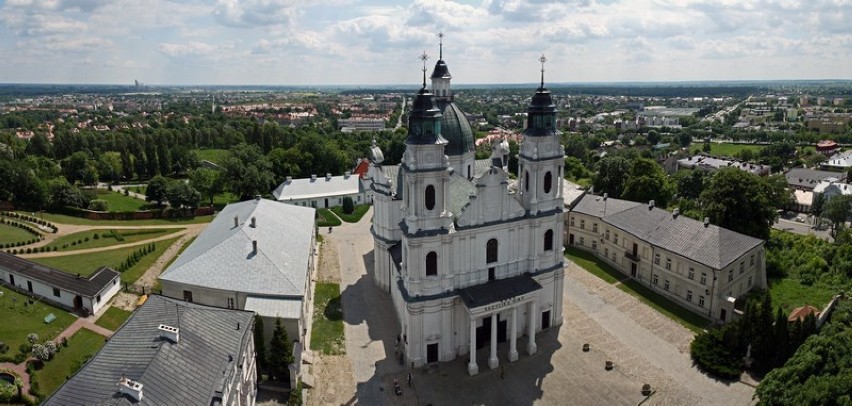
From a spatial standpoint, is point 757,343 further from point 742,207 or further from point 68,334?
point 68,334

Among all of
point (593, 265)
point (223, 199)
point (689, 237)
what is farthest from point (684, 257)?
point (223, 199)

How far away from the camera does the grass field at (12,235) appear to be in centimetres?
5414

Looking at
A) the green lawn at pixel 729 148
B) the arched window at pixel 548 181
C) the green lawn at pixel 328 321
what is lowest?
the green lawn at pixel 328 321

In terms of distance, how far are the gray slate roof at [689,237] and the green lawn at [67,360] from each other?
138 ft

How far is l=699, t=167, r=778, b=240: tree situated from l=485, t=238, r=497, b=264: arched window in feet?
89.2

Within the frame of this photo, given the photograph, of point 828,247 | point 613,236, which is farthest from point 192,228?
point 828,247

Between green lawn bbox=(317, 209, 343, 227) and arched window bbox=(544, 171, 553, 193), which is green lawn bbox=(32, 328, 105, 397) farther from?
green lawn bbox=(317, 209, 343, 227)

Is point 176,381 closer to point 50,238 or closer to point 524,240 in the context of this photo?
point 524,240

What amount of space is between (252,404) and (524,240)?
1993cm

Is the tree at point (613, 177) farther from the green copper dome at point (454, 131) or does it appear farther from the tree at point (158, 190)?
the tree at point (158, 190)

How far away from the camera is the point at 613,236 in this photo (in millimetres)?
49750

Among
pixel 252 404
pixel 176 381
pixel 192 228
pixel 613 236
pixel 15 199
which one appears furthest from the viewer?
pixel 15 199

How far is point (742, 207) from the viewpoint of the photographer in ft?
163

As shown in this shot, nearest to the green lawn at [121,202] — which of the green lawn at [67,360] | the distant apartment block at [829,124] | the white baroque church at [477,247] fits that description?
the green lawn at [67,360]
